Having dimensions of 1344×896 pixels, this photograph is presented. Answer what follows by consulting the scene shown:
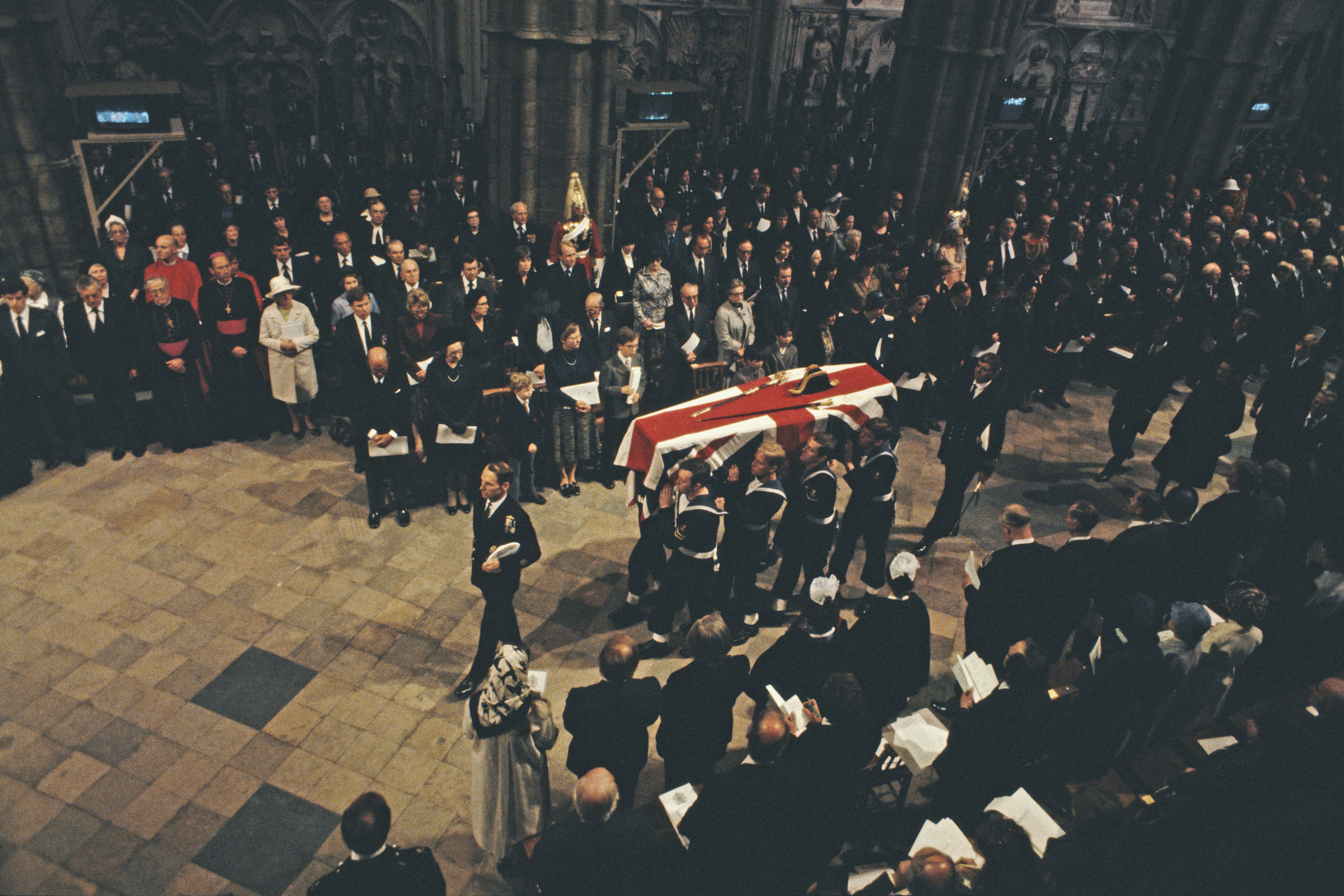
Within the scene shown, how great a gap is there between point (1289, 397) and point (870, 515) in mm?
5821

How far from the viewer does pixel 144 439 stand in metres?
7.95

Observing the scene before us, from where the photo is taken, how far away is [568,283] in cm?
893

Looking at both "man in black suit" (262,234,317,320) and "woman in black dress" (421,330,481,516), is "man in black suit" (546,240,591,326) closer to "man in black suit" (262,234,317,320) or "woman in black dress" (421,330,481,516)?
"woman in black dress" (421,330,481,516)

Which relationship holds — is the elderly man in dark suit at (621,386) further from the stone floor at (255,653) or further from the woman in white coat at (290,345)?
the woman in white coat at (290,345)

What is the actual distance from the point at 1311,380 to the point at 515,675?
30.3 ft

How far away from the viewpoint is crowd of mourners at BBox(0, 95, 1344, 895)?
3660mm

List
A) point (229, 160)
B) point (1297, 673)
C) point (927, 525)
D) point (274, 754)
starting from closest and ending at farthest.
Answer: point (274, 754) < point (1297, 673) < point (927, 525) < point (229, 160)

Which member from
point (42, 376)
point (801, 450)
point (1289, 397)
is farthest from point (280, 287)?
point (1289, 397)

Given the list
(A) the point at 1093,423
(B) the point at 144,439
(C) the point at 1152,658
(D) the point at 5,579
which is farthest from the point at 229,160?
(C) the point at 1152,658

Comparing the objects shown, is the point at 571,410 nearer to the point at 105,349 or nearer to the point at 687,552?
the point at 687,552

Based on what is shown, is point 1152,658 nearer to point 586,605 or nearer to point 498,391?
point 586,605

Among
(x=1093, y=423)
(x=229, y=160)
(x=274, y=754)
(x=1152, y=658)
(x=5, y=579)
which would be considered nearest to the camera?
(x=1152, y=658)

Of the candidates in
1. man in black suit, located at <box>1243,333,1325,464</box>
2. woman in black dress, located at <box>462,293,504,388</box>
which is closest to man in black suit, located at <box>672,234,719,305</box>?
woman in black dress, located at <box>462,293,504,388</box>

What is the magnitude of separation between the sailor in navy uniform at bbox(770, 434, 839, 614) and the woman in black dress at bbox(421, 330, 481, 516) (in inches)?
103
